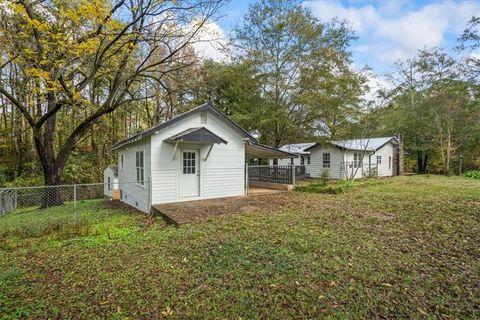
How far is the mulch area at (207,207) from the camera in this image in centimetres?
679

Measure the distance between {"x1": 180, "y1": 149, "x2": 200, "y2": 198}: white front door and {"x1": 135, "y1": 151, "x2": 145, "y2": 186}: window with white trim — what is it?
4.84 ft

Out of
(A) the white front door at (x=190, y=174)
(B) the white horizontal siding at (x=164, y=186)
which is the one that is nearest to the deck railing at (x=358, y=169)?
(A) the white front door at (x=190, y=174)

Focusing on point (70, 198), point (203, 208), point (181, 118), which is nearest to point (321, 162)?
point (181, 118)

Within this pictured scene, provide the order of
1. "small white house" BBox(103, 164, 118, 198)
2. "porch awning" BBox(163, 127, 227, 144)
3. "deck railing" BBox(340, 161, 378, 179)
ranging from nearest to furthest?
"porch awning" BBox(163, 127, 227, 144)
"small white house" BBox(103, 164, 118, 198)
"deck railing" BBox(340, 161, 378, 179)

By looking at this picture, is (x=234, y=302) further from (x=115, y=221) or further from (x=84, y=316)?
(x=115, y=221)

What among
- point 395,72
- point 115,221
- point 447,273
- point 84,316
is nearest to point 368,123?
point 447,273

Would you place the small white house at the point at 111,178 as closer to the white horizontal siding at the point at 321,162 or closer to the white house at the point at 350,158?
the white house at the point at 350,158

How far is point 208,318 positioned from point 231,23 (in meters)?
8.65

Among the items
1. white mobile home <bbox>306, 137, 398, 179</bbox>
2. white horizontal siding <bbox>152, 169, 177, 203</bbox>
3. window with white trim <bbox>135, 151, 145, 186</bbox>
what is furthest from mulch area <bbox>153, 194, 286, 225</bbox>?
white mobile home <bbox>306, 137, 398, 179</bbox>

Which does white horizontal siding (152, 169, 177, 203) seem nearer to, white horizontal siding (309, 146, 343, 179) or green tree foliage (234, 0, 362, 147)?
green tree foliage (234, 0, 362, 147)

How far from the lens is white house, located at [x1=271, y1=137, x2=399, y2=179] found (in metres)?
18.7

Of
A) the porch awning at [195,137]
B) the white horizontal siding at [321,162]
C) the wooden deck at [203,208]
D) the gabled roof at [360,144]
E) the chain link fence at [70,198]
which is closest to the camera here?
the wooden deck at [203,208]

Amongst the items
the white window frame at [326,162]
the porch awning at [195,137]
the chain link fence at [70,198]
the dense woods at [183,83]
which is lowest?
the chain link fence at [70,198]

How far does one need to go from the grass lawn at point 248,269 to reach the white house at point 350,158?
12.2 m
